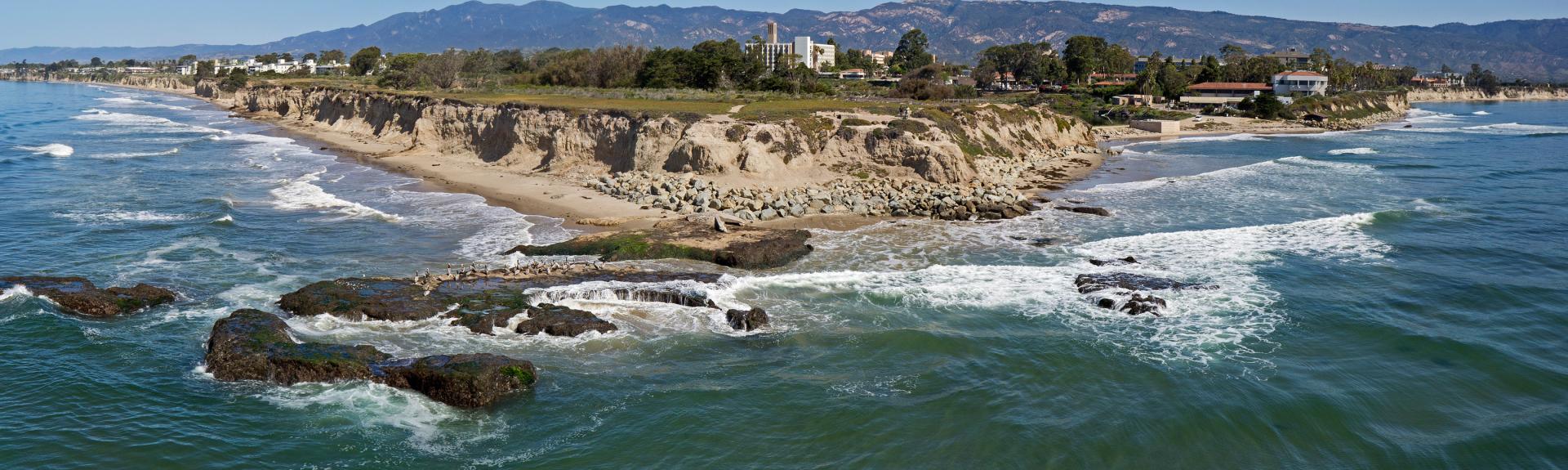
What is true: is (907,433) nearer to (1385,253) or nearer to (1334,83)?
(1385,253)

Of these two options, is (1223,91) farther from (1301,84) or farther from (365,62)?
(365,62)

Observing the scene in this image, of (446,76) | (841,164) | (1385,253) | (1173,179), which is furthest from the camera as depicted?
(446,76)

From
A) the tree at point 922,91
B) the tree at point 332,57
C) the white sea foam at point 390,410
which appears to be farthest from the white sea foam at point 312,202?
the tree at point 332,57

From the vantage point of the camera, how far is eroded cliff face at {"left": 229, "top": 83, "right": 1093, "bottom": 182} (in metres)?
43.3

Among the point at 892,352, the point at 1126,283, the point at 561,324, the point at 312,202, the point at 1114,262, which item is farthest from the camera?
the point at 312,202

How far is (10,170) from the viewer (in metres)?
49.2

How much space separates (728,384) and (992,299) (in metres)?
8.92

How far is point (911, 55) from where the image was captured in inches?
6078

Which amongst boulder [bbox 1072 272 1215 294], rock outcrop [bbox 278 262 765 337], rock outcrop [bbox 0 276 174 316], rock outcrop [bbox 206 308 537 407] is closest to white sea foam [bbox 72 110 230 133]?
rock outcrop [bbox 0 276 174 316]

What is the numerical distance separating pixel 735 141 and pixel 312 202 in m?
18.6

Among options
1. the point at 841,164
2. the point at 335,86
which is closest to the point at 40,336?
the point at 841,164

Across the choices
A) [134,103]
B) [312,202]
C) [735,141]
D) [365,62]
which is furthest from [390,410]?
[134,103]

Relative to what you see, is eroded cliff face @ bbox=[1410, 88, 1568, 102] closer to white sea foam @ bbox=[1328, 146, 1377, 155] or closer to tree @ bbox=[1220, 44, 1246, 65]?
tree @ bbox=[1220, 44, 1246, 65]

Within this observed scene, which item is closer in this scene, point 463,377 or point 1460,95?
point 463,377
